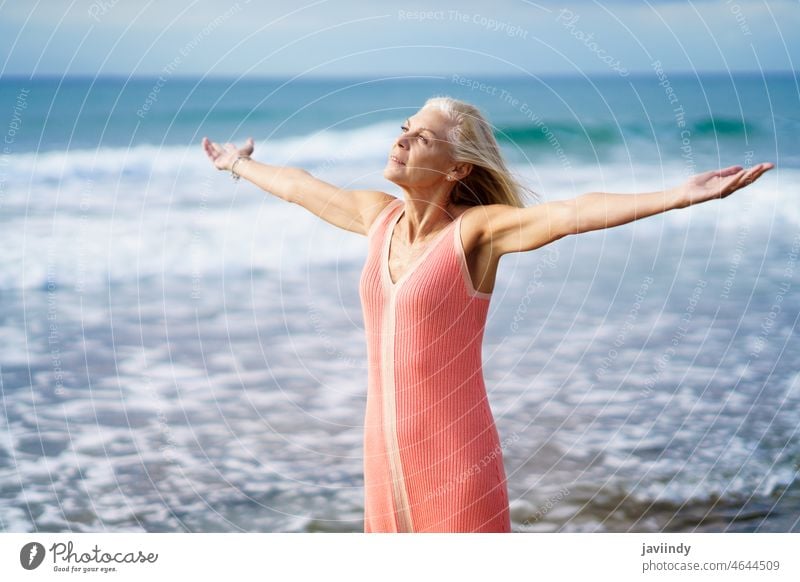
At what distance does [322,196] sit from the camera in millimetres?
2672

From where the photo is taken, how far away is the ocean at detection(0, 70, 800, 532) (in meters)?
3.76

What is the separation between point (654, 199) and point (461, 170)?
1.41 ft

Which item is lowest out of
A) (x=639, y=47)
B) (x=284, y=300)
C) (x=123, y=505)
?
(x=123, y=505)

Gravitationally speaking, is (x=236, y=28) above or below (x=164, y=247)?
above

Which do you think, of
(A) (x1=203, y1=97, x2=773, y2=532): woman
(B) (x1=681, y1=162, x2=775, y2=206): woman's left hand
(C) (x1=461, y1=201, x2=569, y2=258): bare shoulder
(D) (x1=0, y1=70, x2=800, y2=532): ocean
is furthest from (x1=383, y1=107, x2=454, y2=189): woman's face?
(B) (x1=681, y1=162, x2=775, y2=206): woman's left hand

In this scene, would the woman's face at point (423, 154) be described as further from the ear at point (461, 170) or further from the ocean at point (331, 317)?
the ocean at point (331, 317)

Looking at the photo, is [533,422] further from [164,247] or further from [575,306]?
[164,247]

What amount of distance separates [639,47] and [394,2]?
175 centimetres

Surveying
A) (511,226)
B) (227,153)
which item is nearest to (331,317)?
(227,153)

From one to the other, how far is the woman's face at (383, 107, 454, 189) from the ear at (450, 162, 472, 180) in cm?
1

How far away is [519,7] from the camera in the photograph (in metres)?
4.82

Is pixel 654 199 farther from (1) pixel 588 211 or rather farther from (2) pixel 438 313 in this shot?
(2) pixel 438 313

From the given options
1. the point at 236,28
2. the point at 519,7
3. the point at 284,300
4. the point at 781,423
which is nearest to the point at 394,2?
the point at 519,7
